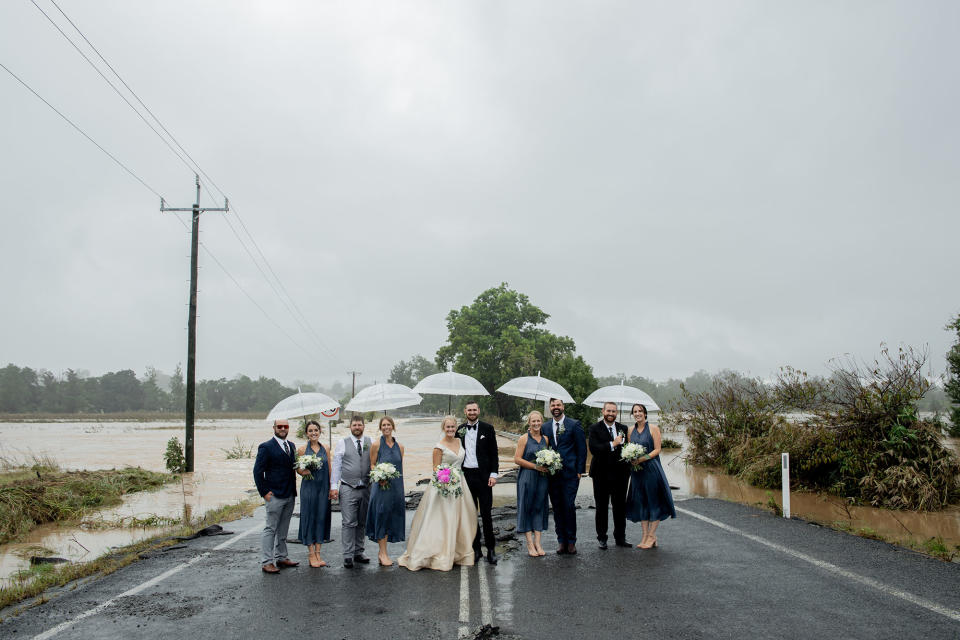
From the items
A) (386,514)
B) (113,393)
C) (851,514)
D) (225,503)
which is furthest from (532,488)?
(113,393)

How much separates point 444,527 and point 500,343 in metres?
44.8

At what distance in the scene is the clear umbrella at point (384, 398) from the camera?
896 cm

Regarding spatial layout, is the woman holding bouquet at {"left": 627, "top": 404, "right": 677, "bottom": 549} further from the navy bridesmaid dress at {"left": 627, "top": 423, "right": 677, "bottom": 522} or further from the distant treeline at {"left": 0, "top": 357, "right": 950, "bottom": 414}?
the distant treeline at {"left": 0, "top": 357, "right": 950, "bottom": 414}

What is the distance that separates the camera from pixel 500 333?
2205 inches

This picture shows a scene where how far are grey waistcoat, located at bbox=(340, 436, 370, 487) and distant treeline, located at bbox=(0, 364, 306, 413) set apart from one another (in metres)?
155

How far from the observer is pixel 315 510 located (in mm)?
7941

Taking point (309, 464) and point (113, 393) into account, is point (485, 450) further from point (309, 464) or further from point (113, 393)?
point (113, 393)

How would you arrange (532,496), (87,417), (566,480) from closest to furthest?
(532,496) → (566,480) → (87,417)

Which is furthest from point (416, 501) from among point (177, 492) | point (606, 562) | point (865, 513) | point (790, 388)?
point (790, 388)

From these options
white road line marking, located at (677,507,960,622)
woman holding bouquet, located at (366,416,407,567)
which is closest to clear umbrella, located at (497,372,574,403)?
woman holding bouquet, located at (366,416,407,567)

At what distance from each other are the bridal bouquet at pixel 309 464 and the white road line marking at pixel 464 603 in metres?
2.25

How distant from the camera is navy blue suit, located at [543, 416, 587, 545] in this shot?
334 inches

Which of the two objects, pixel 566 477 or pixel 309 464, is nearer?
pixel 309 464

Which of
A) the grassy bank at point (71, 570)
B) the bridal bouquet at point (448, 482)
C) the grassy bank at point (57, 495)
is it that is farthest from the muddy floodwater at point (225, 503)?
the bridal bouquet at point (448, 482)
